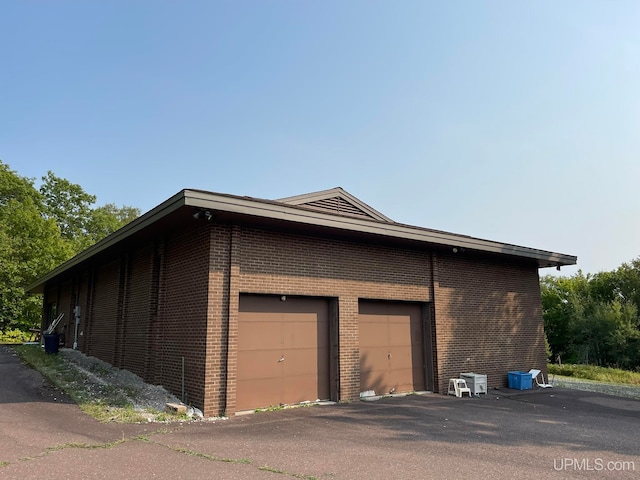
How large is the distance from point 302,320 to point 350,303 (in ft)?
4.41

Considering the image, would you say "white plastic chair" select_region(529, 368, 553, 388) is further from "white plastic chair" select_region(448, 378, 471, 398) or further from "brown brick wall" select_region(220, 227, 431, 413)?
"brown brick wall" select_region(220, 227, 431, 413)

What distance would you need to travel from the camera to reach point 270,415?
936 cm

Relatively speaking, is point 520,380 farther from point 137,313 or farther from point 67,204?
point 67,204

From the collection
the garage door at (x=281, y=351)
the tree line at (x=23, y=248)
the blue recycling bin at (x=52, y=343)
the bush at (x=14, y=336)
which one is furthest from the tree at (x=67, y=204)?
the garage door at (x=281, y=351)

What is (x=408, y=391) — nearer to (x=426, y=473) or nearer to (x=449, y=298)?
(x=449, y=298)

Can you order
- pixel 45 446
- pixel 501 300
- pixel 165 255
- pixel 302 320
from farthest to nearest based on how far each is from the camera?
pixel 501 300 < pixel 165 255 < pixel 302 320 < pixel 45 446

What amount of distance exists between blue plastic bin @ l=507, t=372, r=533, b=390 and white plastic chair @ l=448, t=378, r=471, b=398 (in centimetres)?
253

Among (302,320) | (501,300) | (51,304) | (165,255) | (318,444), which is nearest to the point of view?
(318,444)

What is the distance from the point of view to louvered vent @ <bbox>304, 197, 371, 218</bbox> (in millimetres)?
14414

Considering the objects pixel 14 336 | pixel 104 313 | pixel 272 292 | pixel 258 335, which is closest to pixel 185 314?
pixel 258 335

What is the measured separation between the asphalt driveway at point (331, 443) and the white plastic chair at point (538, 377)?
162 inches

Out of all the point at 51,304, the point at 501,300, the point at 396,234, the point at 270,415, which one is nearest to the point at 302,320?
the point at 270,415

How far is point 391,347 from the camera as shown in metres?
Result: 12.5

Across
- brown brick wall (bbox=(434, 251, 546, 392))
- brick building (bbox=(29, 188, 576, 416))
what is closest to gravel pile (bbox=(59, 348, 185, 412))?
brick building (bbox=(29, 188, 576, 416))
